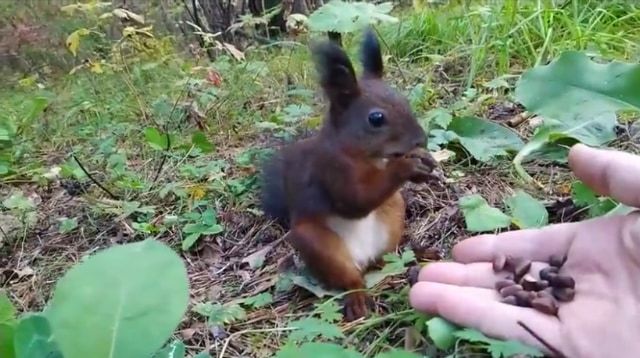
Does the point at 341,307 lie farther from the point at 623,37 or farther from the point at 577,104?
the point at 623,37

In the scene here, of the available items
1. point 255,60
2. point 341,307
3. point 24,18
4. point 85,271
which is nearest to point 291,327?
point 341,307

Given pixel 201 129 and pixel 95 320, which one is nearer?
pixel 95 320

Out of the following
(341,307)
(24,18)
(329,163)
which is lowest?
(24,18)

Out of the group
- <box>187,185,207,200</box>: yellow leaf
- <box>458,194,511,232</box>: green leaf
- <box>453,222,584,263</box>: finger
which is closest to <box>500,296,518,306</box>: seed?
<box>453,222,584,263</box>: finger

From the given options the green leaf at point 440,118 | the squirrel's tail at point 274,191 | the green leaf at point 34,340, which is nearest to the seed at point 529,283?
the squirrel's tail at point 274,191

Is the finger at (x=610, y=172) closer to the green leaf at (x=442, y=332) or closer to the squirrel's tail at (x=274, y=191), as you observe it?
the green leaf at (x=442, y=332)
